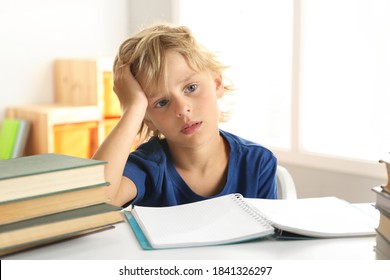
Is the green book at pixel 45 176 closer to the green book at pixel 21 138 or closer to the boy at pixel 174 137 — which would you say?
the boy at pixel 174 137

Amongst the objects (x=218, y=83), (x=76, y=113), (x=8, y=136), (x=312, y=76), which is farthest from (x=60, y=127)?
(x=218, y=83)

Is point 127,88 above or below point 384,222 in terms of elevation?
above

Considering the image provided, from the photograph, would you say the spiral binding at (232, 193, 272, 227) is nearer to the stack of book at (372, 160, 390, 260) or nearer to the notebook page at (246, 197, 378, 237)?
the notebook page at (246, 197, 378, 237)

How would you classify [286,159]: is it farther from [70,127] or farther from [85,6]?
[85,6]

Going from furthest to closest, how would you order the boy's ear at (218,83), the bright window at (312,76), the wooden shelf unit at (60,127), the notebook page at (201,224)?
1. the wooden shelf unit at (60,127)
2. the bright window at (312,76)
3. the boy's ear at (218,83)
4. the notebook page at (201,224)

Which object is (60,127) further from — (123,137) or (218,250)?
(218,250)

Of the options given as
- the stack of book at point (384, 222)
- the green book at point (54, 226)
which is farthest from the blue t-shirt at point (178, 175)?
the stack of book at point (384, 222)

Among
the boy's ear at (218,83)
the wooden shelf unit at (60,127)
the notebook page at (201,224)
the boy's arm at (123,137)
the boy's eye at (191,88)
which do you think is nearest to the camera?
the notebook page at (201,224)

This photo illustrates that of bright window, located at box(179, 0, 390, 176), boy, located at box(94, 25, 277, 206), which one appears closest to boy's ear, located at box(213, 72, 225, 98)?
boy, located at box(94, 25, 277, 206)

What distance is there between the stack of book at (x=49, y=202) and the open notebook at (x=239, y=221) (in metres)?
0.09

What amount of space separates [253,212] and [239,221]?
42 millimetres

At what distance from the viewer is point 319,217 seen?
95 centimetres

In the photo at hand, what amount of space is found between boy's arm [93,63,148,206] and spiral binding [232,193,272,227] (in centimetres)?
28

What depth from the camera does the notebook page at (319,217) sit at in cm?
87
